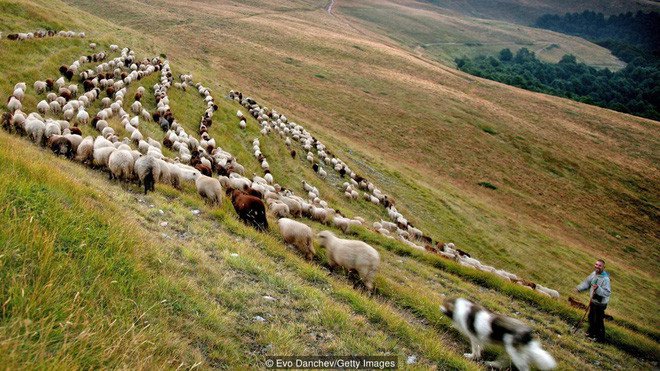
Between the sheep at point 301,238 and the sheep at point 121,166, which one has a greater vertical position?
the sheep at point 121,166

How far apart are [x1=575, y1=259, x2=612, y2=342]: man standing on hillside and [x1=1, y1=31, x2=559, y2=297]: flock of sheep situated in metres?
5.43

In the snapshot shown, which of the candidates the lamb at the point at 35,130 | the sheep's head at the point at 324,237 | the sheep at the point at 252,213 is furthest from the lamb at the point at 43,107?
the sheep's head at the point at 324,237

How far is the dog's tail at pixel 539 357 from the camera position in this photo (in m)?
7.00

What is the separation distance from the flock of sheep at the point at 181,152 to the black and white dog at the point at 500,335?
2.35 metres

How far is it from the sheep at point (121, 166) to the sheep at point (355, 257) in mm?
6239

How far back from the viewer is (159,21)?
208ft

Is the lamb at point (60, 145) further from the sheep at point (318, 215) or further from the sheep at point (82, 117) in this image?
the sheep at point (318, 215)

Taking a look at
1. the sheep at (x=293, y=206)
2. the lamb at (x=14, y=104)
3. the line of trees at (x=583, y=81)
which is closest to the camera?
the lamb at (x=14, y=104)

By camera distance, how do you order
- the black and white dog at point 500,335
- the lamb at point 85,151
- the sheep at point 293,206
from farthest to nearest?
the sheep at point 293,206 < the lamb at point 85,151 < the black and white dog at point 500,335

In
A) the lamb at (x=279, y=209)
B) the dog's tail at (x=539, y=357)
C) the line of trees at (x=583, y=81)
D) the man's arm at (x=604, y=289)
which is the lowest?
the lamb at (x=279, y=209)

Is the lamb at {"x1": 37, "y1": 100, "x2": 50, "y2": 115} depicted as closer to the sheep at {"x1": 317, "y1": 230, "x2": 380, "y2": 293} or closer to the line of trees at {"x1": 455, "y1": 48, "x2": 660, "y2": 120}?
the sheep at {"x1": 317, "y1": 230, "x2": 380, "y2": 293}

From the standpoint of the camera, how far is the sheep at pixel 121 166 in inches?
440

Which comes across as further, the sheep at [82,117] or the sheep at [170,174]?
the sheep at [82,117]

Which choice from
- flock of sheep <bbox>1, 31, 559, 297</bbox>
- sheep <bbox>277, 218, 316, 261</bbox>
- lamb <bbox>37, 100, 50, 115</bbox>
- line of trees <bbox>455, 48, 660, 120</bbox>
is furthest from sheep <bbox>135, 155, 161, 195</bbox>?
line of trees <bbox>455, 48, 660, 120</bbox>
